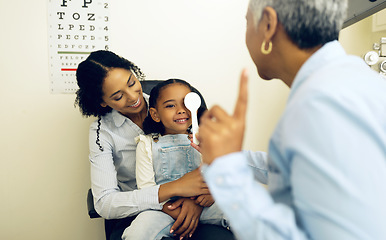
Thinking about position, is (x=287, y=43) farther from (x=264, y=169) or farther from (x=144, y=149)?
(x=144, y=149)

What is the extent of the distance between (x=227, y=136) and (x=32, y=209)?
1.60 meters

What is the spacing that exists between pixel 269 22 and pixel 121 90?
753 millimetres

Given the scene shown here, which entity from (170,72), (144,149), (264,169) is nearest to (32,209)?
(144,149)

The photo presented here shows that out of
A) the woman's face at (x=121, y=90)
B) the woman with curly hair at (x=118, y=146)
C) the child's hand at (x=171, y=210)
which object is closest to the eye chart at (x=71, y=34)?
the woman with curly hair at (x=118, y=146)

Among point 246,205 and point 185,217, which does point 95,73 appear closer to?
point 185,217

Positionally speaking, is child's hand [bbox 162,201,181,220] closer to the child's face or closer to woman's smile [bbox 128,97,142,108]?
the child's face

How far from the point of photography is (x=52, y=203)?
5.99 feet

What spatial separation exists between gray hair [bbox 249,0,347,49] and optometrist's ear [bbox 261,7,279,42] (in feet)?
0.05

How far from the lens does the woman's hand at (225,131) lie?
592 millimetres

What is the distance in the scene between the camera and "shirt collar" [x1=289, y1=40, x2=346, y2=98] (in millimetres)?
690

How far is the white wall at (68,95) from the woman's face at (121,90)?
54cm

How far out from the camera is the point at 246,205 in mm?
564

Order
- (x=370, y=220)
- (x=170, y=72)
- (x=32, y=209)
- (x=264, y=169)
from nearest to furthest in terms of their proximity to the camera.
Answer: (x=370, y=220) → (x=264, y=169) → (x=32, y=209) → (x=170, y=72)

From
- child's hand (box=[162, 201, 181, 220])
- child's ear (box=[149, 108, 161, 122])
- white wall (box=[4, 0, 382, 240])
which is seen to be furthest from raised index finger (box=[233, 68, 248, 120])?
white wall (box=[4, 0, 382, 240])
